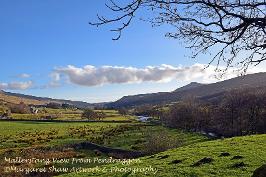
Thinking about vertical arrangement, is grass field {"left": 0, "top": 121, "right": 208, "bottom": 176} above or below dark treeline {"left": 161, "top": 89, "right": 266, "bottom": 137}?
below

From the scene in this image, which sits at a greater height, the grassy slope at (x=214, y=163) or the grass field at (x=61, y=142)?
the grassy slope at (x=214, y=163)

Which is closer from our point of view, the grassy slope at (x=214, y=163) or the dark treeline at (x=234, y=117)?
the grassy slope at (x=214, y=163)

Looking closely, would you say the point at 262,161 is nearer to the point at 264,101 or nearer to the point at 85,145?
the point at 85,145

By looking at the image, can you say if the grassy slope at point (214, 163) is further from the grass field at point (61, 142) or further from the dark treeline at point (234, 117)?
the dark treeline at point (234, 117)

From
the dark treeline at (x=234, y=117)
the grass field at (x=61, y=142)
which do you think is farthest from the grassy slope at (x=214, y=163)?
the dark treeline at (x=234, y=117)

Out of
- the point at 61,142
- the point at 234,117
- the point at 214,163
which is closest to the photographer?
the point at 214,163

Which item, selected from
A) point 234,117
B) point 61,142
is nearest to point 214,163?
point 61,142

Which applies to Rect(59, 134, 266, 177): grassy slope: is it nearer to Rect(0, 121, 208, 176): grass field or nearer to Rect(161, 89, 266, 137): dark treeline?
Rect(0, 121, 208, 176): grass field

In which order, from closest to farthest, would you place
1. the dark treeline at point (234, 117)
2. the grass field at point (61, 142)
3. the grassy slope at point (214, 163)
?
the grassy slope at point (214, 163) < the grass field at point (61, 142) < the dark treeline at point (234, 117)

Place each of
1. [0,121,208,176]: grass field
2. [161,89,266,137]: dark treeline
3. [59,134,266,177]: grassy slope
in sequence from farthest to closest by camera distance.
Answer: [161,89,266,137]: dark treeline → [0,121,208,176]: grass field → [59,134,266,177]: grassy slope

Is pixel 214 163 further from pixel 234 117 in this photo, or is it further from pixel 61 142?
pixel 234 117

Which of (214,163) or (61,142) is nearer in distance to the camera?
(214,163)

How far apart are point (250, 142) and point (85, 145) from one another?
3304 centimetres

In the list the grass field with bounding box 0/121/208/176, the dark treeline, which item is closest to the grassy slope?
the grass field with bounding box 0/121/208/176
